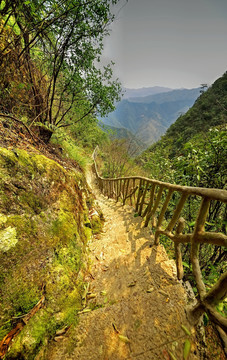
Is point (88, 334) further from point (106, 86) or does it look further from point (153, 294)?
point (106, 86)

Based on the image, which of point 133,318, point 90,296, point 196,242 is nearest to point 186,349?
point 133,318

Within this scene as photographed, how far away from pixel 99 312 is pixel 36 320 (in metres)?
0.64

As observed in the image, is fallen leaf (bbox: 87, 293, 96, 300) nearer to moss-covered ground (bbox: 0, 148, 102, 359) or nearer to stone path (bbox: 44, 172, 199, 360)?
stone path (bbox: 44, 172, 199, 360)

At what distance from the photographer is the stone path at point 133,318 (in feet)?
3.76

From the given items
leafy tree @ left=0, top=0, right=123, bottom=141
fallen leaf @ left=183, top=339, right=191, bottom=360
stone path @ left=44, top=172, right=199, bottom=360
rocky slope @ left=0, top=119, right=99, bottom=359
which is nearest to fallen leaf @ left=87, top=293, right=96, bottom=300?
stone path @ left=44, top=172, right=199, bottom=360

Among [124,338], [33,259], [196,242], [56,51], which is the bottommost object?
[124,338]

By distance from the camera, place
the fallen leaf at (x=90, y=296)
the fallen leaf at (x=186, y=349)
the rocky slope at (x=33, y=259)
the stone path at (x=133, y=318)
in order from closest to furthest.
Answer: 1. the fallen leaf at (x=186, y=349)
2. the stone path at (x=133, y=318)
3. the rocky slope at (x=33, y=259)
4. the fallen leaf at (x=90, y=296)

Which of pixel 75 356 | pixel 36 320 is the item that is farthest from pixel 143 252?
pixel 36 320

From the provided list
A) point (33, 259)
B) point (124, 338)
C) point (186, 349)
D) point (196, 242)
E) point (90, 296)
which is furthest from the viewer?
point (90, 296)

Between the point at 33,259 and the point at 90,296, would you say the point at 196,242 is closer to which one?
the point at 90,296

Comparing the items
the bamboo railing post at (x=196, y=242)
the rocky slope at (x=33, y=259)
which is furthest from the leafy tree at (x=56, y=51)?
the bamboo railing post at (x=196, y=242)

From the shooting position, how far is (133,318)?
1.36 metres

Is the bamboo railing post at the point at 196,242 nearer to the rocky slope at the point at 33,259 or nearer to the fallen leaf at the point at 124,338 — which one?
the fallen leaf at the point at 124,338

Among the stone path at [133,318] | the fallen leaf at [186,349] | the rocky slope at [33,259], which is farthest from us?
the rocky slope at [33,259]
